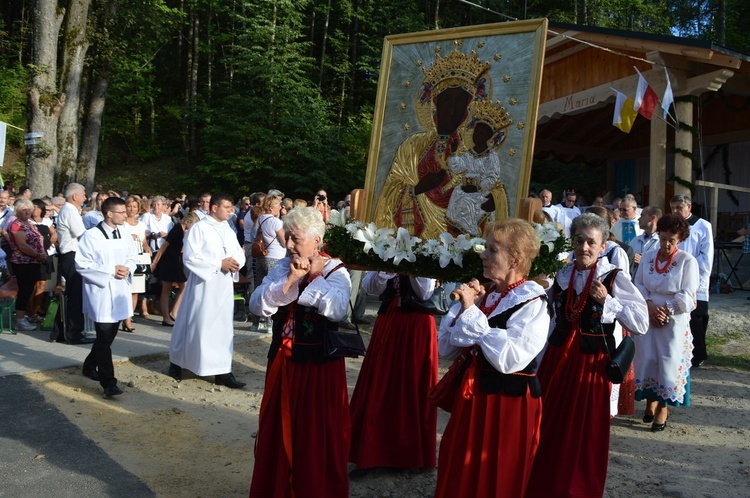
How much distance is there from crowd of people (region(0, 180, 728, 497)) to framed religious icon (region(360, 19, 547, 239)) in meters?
0.51

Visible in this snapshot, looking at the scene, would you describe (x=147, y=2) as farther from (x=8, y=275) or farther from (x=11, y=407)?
(x=11, y=407)

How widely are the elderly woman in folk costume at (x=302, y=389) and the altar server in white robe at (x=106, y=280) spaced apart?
310cm

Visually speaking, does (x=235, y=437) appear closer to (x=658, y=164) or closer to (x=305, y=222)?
(x=305, y=222)

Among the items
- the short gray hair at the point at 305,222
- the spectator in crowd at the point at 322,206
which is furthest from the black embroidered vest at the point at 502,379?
the spectator in crowd at the point at 322,206

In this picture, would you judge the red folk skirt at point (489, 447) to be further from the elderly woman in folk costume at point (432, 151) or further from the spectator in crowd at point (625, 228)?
the spectator in crowd at point (625, 228)

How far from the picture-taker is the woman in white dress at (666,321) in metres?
5.96

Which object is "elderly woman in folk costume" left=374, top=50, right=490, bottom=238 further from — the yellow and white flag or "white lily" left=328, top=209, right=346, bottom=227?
the yellow and white flag

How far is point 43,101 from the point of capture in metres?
14.8

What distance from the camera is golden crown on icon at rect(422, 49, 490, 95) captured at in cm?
441

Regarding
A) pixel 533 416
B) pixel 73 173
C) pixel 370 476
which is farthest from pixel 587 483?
pixel 73 173

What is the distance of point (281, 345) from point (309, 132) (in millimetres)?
23153

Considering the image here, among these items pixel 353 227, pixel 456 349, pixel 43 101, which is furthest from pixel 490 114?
pixel 43 101

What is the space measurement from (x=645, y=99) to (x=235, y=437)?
361 inches

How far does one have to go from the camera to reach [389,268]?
14.1 feet
